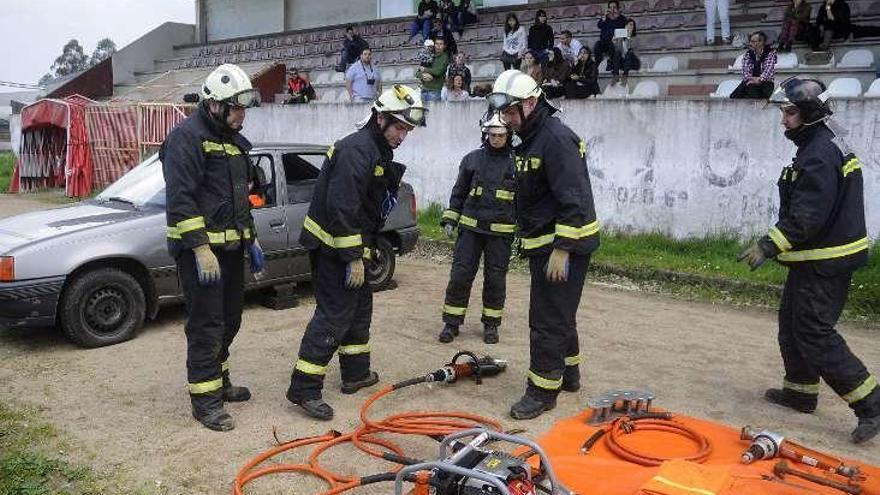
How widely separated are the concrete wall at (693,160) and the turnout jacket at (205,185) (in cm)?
603

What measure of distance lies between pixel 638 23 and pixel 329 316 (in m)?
11.9

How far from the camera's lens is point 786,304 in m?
4.48

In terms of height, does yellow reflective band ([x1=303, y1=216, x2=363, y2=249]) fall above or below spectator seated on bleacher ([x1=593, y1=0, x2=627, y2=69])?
below

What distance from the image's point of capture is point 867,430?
13.4 ft

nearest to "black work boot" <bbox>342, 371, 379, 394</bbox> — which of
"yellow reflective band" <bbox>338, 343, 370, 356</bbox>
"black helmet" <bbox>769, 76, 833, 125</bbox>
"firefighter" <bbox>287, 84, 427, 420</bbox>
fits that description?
"yellow reflective band" <bbox>338, 343, 370, 356</bbox>

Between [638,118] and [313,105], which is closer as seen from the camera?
[638,118]

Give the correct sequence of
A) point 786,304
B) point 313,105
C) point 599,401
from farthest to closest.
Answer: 1. point 313,105
2. point 786,304
3. point 599,401

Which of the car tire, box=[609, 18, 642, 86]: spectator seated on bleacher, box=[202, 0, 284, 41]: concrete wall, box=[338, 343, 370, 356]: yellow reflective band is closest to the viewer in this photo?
box=[338, 343, 370, 356]: yellow reflective band

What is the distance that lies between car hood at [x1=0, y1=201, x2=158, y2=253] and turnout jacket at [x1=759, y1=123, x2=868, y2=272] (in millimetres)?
4922

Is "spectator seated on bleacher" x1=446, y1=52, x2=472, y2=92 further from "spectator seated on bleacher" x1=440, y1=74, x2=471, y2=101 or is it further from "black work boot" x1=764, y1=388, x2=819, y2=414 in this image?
"black work boot" x1=764, y1=388, x2=819, y2=414

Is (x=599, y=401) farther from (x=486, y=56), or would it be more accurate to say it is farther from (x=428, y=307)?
(x=486, y=56)

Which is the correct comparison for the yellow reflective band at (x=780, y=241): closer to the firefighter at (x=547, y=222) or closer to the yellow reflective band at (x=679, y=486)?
the firefighter at (x=547, y=222)

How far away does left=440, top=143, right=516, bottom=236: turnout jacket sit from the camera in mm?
5984

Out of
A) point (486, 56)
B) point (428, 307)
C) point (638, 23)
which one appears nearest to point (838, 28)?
point (638, 23)
